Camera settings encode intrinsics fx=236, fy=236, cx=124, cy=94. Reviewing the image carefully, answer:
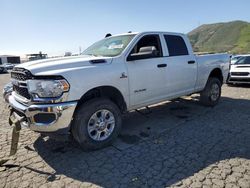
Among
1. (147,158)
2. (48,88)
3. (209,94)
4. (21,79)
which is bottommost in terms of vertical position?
(147,158)

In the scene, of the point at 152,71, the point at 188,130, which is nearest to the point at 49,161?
the point at 152,71

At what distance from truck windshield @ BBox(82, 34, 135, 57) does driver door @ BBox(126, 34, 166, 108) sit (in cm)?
23

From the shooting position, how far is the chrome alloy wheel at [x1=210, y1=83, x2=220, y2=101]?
6961 mm

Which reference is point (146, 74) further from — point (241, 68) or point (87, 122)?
point (241, 68)

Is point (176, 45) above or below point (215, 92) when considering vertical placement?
above

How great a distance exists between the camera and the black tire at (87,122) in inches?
152

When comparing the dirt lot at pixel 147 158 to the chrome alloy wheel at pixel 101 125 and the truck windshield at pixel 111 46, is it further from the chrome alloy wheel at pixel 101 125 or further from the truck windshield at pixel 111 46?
the truck windshield at pixel 111 46

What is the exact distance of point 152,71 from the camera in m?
4.84

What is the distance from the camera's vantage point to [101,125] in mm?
4160

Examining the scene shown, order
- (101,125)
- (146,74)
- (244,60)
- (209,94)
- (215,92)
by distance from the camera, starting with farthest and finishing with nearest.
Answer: (244,60) → (215,92) → (209,94) → (146,74) → (101,125)

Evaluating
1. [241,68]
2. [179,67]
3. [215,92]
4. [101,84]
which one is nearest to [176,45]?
[179,67]

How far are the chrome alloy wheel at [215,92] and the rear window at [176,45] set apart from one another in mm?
1736

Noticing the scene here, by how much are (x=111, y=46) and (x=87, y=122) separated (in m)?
1.85

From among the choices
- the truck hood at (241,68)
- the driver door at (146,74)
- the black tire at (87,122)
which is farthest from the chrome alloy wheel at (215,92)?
the truck hood at (241,68)
